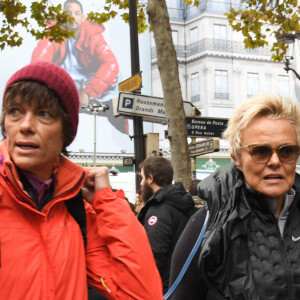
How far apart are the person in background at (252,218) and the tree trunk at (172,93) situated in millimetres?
5594

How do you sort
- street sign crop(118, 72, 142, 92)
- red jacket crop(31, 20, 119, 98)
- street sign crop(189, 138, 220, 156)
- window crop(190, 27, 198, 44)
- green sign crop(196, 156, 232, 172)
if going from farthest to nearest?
1. red jacket crop(31, 20, 119, 98)
2. window crop(190, 27, 198, 44)
3. green sign crop(196, 156, 232, 172)
4. street sign crop(189, 138, 220, 156)
5. street sign crop(118, 72, 142, 92)

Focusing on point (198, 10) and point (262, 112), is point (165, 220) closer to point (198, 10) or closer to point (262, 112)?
point (262, 112)

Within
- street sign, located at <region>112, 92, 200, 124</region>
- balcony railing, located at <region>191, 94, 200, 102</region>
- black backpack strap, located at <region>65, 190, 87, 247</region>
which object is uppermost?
balcony railing, located at <region>191, 94, 200, 102</region>

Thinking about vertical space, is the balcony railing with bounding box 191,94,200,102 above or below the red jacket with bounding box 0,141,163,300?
above

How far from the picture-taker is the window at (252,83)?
2076 inches

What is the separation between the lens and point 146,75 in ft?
179

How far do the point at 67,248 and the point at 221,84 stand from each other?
166 ft

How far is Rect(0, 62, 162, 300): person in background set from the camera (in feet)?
5.59

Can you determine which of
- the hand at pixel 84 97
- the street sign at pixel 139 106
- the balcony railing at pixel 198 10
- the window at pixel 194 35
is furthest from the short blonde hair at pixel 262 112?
the hand at pixel 84 97

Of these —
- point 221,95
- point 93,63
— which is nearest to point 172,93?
point 221,95

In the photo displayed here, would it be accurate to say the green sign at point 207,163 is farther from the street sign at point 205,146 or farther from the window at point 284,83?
the street sign at point 205,146

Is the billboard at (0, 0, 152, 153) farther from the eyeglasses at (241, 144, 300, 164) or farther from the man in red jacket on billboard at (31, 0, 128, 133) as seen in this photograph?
the eyeglasses at (241, 144, 300, 164)

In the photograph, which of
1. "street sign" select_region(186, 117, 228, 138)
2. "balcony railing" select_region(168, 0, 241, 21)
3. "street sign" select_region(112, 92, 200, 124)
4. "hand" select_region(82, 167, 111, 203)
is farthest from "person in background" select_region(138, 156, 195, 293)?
"balcony railing" select_region(168, 0, 241, 21)

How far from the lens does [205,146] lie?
9648 millimetres
